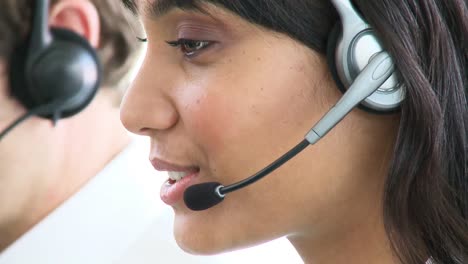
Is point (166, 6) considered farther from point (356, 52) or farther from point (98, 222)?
point (98, 222)

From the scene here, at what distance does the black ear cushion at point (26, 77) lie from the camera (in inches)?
47.8

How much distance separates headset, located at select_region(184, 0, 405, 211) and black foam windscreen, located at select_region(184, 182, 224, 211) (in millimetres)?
81

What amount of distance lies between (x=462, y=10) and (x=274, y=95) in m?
0.24

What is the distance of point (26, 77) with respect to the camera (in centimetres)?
121

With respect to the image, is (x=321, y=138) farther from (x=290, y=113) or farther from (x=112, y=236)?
(x=112, y=236)

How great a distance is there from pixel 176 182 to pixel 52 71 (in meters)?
0.29

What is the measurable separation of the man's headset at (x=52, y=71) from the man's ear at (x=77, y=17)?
5 centimetres

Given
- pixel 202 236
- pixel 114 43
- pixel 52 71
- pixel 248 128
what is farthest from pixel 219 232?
pixel 114 43

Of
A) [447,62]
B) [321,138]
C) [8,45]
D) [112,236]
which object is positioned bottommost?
[112,236]

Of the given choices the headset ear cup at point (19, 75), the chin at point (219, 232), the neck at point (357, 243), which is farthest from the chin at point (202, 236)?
the headset ear cup at point (19, 75)

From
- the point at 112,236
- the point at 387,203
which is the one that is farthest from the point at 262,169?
the point at 112,236

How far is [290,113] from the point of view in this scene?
0.94 metres

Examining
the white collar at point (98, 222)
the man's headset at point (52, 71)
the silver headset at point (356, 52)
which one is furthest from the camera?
the white collar at point (98, 222)

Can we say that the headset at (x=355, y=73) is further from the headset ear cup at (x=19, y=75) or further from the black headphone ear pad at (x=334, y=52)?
the headset ear cup at (x=19, y=75)
